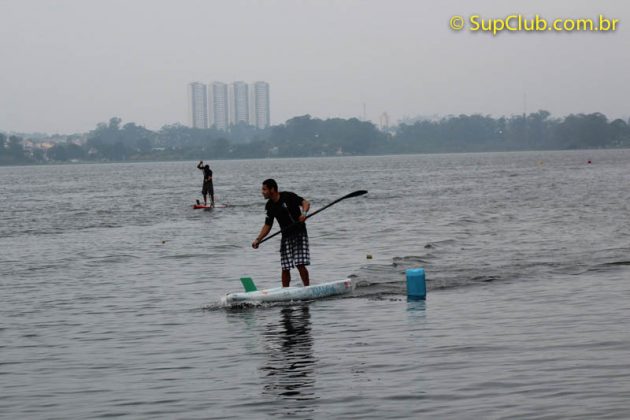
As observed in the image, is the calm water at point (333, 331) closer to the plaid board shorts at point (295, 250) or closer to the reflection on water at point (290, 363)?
the reflection on water at point (290, 363)

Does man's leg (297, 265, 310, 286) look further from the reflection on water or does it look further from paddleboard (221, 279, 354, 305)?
the reflection on water

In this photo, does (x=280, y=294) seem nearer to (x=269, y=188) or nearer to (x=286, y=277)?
(x=286, y=277)

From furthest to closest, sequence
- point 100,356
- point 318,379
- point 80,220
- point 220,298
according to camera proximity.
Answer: point 80,220, point 220,298, point 100,356, point 318,379

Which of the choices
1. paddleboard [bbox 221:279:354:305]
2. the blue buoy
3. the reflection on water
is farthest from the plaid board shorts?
the blue buoy

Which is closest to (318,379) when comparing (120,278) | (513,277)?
(513,277)

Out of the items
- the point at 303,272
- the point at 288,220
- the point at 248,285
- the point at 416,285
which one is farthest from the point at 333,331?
the point at 248,285

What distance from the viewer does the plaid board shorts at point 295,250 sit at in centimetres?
1656

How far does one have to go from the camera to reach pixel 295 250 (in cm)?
1667

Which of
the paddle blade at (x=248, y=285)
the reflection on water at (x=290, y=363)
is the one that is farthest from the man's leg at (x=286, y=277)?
the reflection on water at (x=290, y=363)

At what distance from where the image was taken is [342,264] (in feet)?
76.5

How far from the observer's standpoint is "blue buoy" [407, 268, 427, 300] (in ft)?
55.6

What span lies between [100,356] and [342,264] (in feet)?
34.6

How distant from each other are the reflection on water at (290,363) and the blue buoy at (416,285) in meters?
1.76

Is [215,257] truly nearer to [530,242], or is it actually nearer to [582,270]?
[530,242]
